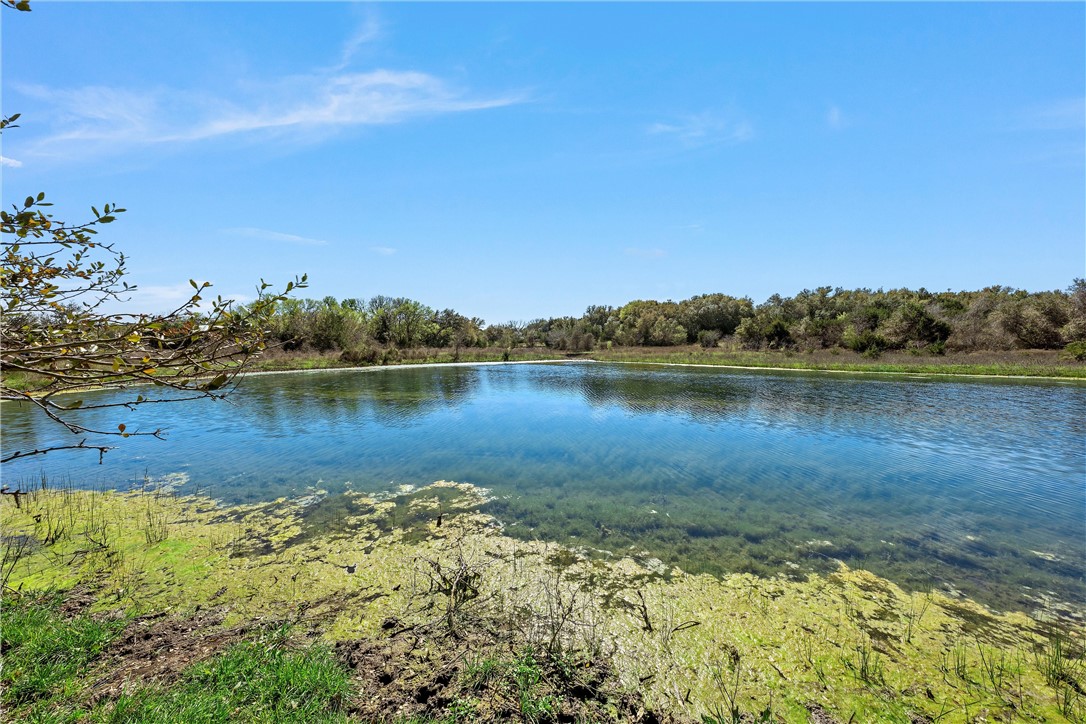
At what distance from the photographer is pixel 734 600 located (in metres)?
4.82

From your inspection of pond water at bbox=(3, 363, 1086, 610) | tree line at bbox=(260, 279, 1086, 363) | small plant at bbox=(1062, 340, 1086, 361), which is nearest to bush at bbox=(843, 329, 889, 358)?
tree line at bbox=(260, 279, 1086, 363)

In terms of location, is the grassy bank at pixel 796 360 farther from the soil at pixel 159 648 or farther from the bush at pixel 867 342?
the soil at pixel 159 648

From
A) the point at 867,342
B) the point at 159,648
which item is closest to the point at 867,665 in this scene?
the point at 159,648

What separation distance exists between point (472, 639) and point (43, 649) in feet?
10.6

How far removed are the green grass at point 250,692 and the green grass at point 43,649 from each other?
23.2 inches

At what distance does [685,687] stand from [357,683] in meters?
2.53

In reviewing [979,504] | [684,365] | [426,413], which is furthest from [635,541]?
[684,365]

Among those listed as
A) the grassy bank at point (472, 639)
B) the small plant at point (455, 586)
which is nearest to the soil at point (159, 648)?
the grassy bank at point (472, 639)

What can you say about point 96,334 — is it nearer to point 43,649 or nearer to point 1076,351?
point 43,649

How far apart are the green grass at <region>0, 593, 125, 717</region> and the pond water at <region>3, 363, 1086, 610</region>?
161 inches

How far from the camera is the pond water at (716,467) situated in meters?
6.10

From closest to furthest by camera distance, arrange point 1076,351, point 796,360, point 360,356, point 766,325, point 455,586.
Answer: point 455,586
point 1076,351
point 796,360
point 360,356
point 766,325

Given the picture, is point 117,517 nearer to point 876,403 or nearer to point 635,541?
point 635,541

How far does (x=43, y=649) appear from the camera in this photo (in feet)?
11.3
